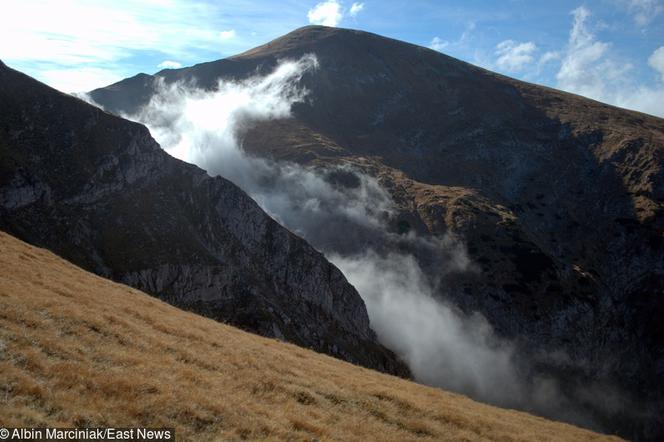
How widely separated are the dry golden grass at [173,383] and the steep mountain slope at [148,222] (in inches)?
1129

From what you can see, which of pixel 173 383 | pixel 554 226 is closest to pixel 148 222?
pixel 173 383

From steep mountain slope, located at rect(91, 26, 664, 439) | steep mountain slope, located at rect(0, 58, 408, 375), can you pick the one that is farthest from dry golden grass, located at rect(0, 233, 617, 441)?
steep mountain slope, located at rect(91, 26, 664, 439)

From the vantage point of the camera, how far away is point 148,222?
66.3 meters

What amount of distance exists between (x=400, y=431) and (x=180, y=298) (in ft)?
159

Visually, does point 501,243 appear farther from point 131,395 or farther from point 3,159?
point 131,395

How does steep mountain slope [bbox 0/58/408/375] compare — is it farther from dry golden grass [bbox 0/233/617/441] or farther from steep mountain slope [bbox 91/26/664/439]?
steep mountain slope [bbox 91/26/664/439]

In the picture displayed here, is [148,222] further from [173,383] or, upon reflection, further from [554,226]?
[554,226]

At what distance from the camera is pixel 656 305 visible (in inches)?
4909

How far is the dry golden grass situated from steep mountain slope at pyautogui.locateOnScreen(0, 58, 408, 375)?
2869 centimetres

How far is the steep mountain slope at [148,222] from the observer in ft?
190

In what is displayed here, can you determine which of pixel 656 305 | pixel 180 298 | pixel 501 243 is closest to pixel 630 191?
pixel 656 305

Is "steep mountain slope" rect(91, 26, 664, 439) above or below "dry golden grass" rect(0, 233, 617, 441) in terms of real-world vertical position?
above

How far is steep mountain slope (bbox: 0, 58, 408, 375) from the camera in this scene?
190 ft

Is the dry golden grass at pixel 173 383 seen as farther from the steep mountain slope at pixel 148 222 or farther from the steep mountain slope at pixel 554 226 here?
the steep mountain slope at pixel 554 226
